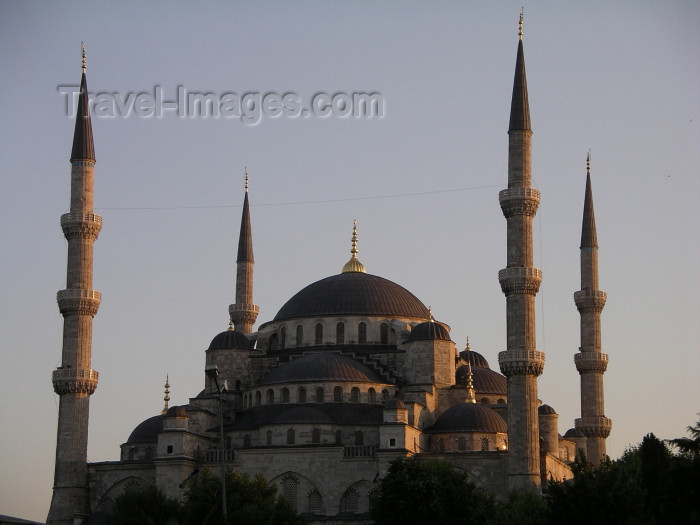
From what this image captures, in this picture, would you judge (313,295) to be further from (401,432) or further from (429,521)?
(429,521)

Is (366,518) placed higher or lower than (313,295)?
lower

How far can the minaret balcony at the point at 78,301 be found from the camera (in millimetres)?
51938

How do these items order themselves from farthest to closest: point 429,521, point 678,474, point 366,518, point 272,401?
point 272,401 < point 366,518 < point 429,521 < point 678,474

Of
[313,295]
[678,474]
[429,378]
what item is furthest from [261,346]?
[678,474]

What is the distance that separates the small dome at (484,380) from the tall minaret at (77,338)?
45.6 feet

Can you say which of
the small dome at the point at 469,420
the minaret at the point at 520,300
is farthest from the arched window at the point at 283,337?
the minaret at the point at 520,300

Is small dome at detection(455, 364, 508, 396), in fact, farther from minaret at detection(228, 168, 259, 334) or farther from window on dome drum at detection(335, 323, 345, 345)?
minaret at detection(228, 168, 259, 334)

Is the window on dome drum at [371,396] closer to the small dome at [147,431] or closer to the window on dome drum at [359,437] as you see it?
the window on dome drum at [359,437]

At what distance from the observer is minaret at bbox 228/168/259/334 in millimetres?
61688

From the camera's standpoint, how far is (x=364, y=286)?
59.4m

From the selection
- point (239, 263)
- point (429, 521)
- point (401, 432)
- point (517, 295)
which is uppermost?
point (239, 263)

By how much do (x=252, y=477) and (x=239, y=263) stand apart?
13922 mm

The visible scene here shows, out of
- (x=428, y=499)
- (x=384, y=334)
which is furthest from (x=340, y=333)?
(x=428, y=499)

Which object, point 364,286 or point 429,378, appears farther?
point 364,286
